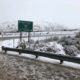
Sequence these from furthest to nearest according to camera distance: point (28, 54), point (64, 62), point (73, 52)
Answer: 1. point (73, 52)
2. point (28, 54)
3. point (64, 62)

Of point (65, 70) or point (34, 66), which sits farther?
point (34, 66)

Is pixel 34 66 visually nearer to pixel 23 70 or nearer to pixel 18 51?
pixel 23 70

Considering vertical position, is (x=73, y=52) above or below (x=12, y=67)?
below

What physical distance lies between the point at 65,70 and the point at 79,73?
0.96 meters

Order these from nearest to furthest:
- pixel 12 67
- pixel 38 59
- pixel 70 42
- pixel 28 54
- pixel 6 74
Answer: pixel 6 74
pixel 12 67
pixel 38 59
pixel 28 54
pixel 70 42

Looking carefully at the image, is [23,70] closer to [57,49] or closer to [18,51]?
[18,51]

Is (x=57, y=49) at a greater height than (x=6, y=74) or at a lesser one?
lesser

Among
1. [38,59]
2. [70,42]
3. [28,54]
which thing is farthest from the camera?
[70,42]

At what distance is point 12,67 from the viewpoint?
12.0 meters

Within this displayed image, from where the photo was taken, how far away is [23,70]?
1128 cm

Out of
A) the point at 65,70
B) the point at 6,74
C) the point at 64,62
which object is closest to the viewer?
the point at 6,74

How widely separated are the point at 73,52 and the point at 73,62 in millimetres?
8100

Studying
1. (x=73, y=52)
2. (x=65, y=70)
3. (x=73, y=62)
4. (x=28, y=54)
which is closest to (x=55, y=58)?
(x=73, y=62)

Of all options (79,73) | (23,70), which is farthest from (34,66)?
(79,73)
